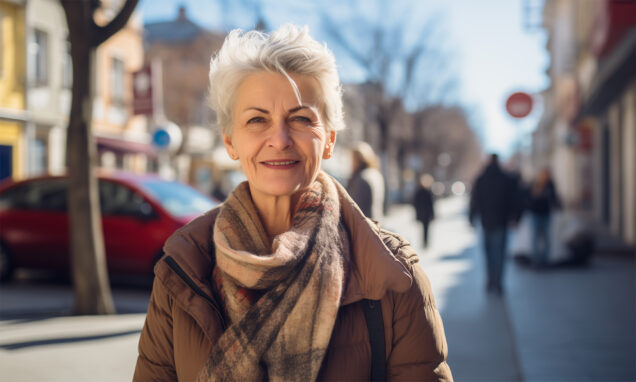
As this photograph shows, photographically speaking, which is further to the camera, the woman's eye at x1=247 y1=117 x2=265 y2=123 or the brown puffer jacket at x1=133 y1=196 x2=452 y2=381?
the woman's eye at x1=247 y1=117 x2=265 y2=123

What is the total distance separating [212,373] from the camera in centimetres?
185

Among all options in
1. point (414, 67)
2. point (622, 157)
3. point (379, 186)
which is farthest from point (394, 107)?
point (379, 186)

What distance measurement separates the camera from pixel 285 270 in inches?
72.9

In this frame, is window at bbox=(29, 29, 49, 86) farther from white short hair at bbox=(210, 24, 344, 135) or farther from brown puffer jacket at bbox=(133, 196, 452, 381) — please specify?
brown puffer jacket at bbox=(133, 196, 452, 381)

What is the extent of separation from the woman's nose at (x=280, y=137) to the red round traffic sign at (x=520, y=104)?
1125 cm

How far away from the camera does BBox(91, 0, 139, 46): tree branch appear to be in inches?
288

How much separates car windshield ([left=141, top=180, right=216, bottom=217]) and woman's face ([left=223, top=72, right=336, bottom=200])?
295 inches

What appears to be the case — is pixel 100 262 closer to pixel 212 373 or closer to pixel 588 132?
pixel 212 373

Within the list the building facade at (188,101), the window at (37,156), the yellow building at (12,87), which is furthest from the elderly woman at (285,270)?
the building facade at (188,101)

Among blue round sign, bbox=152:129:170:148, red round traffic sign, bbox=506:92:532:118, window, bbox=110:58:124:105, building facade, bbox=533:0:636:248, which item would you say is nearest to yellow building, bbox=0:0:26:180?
window, bbox=110:58:124:105

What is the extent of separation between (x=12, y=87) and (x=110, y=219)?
43.3 ft

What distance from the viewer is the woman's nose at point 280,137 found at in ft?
6.52

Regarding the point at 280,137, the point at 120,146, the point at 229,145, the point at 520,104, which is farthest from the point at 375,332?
the point at 120,146

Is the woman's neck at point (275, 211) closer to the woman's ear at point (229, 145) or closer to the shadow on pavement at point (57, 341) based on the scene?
the woman's ear at point (229, 145)
